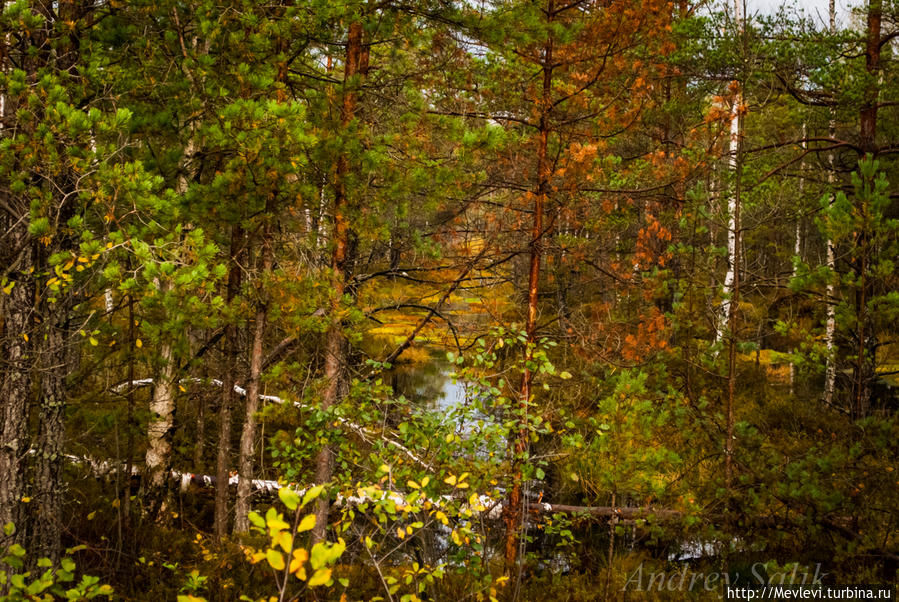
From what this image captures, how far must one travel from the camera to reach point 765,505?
6.29 meters

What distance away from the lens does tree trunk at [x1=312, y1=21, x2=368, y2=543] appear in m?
6.43

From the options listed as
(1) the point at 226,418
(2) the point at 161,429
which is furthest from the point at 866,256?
(2) the point at 161,429

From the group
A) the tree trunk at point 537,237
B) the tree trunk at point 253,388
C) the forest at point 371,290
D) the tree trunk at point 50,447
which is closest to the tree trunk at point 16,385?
the forest at point 371,290

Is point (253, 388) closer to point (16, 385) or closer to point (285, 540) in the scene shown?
point (16, 385)

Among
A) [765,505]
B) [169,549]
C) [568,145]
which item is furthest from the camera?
[568,145]

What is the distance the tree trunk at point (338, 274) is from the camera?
21.1 ft

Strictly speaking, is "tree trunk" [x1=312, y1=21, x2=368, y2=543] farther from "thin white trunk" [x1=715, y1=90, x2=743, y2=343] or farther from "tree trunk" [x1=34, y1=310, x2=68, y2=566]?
"thin white trunk" [x1=715, y1=90, x2=743, y2=343]

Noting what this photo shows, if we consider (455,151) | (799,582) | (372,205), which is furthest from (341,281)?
(799,582)

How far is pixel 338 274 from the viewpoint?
636 cm

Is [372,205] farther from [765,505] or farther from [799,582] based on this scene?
[799,582]

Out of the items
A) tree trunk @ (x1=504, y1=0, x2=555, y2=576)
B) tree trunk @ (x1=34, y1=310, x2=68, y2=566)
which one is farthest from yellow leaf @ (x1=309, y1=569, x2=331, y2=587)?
tree trunk @ (x1=504, y1=0, x2=555, y2=576)

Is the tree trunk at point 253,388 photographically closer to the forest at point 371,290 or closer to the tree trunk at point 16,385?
the forest at point 371,290

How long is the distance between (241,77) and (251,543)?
5.06 metres

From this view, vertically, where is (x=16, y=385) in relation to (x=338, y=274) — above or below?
below
